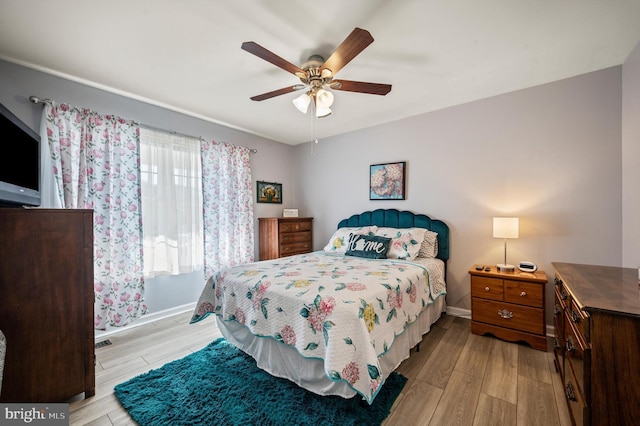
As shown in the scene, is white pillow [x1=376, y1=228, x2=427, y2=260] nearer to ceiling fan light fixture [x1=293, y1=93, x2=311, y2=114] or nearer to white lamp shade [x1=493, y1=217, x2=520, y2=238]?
white lamp shade [x1=493, y1=217, x2=520, y2=238]

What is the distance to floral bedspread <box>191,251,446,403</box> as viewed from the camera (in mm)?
1407

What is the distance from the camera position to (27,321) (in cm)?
150

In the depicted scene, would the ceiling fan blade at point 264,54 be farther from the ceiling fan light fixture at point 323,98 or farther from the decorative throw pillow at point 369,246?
the decorative throw pillow at point 369,246

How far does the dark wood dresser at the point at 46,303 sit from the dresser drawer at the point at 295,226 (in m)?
2.38

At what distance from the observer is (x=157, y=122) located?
9.87 ft

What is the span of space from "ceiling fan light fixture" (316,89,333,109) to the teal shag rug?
222 centimetres

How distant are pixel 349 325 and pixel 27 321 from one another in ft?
6.31

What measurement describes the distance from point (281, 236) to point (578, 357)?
326cm

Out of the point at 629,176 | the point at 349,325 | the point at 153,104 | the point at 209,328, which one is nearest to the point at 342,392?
the point at 349,325

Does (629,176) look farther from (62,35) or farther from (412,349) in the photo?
(62,35)

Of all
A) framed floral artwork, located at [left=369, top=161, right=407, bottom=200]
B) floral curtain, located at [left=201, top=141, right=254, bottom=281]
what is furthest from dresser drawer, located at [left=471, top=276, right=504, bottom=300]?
floral curtain, located at [left=201, top=141, right=254, bottom=281]

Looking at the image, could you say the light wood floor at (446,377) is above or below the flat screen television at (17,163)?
below

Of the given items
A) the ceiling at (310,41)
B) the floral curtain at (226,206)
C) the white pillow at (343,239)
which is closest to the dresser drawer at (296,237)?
the floral curtain at (226,206)

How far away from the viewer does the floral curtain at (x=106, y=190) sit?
2340mm
